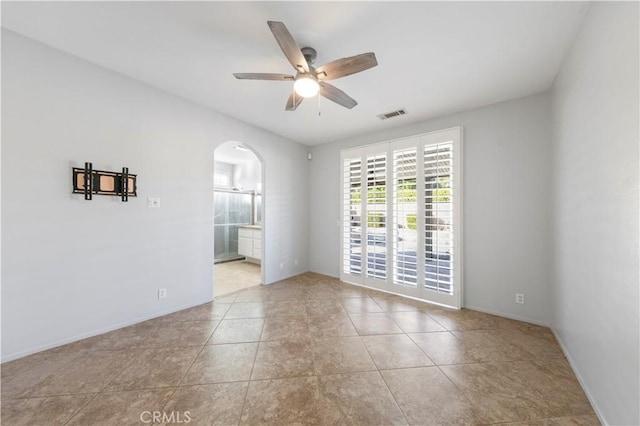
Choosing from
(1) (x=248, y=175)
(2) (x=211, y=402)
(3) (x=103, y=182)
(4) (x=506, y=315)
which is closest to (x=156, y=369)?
(2) (x=211, y=402)

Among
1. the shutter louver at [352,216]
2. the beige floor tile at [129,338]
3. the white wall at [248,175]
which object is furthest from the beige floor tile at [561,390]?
the white wall at [248,175]

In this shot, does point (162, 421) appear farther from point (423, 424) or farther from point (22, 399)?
point (423, 424)

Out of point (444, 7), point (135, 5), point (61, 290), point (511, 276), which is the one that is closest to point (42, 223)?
point (61, 290)

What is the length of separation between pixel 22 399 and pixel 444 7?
3991 mm

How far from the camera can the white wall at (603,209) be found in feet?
3.96

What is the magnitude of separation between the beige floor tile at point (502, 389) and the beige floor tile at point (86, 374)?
8.86ft

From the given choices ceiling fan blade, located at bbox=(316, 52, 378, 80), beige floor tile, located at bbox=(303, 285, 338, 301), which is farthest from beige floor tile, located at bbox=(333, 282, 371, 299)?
ceiling fan blade, located at bbox=(316, 52, 378, 80)

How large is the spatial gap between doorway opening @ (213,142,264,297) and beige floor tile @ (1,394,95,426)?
2.95m

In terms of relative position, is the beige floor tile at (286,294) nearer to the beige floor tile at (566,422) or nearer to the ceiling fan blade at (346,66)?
the beige floor tile at (566,422)

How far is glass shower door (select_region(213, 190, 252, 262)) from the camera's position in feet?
20.1

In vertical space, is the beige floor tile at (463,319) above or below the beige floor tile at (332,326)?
above

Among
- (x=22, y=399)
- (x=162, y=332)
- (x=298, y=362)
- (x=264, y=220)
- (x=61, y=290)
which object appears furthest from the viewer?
(x=264, y=220)

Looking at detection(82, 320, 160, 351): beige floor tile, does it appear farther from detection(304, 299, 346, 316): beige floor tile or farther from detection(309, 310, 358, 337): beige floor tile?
detection(304, 299, 346, 316): beige floor tile

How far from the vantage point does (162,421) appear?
4.77ft
